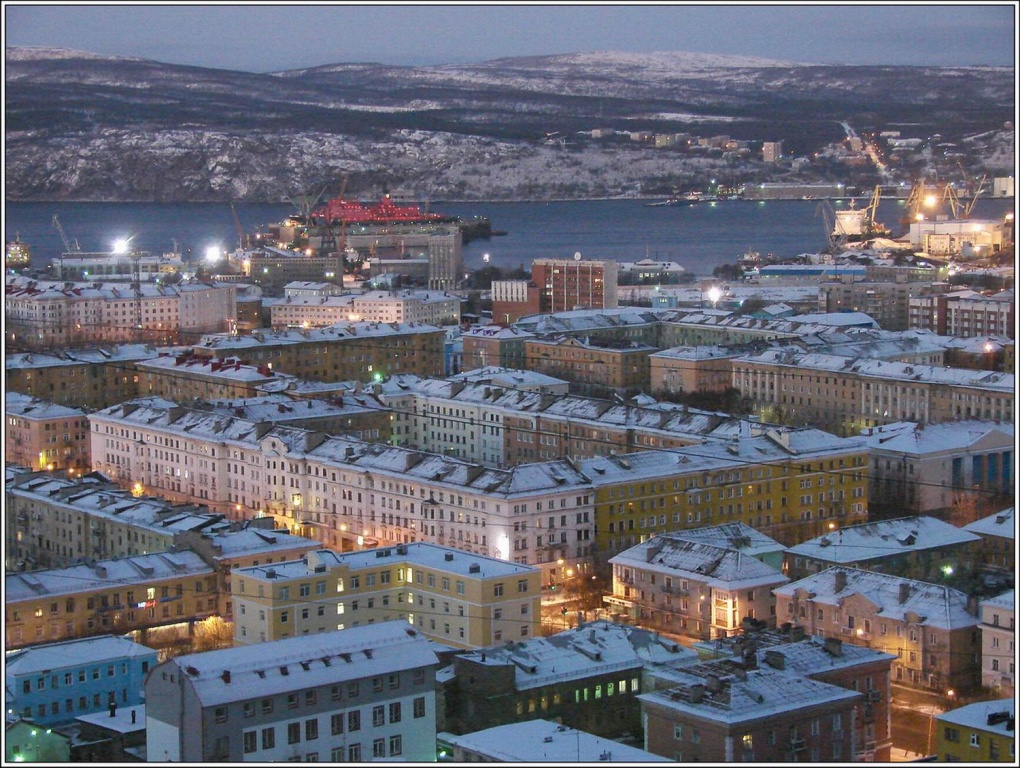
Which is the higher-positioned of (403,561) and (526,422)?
(403,561)

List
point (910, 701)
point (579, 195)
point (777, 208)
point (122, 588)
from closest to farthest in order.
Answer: point (910, 701) → point (122, 588) → point (777, 208) → point (579, 195)

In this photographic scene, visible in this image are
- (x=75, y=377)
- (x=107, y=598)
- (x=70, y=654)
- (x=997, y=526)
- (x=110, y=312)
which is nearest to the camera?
(x=70, y=654)

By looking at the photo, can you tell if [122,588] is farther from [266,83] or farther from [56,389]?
[266,83]

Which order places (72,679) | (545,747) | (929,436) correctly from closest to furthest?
(545,747)
(72,679)
(929,436)

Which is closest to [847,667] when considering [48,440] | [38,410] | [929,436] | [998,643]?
[998,643]

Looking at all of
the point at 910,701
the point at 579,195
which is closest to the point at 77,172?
the point at 579,195

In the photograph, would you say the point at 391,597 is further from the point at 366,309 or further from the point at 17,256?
the point at 17,256

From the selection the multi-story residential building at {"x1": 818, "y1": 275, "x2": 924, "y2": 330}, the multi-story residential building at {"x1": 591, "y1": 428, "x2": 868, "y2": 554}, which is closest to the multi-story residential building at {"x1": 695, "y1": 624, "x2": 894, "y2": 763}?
the multi-story residential building at {"x1": 591, "y1": 428, "x2": 868, "y2": 554}
